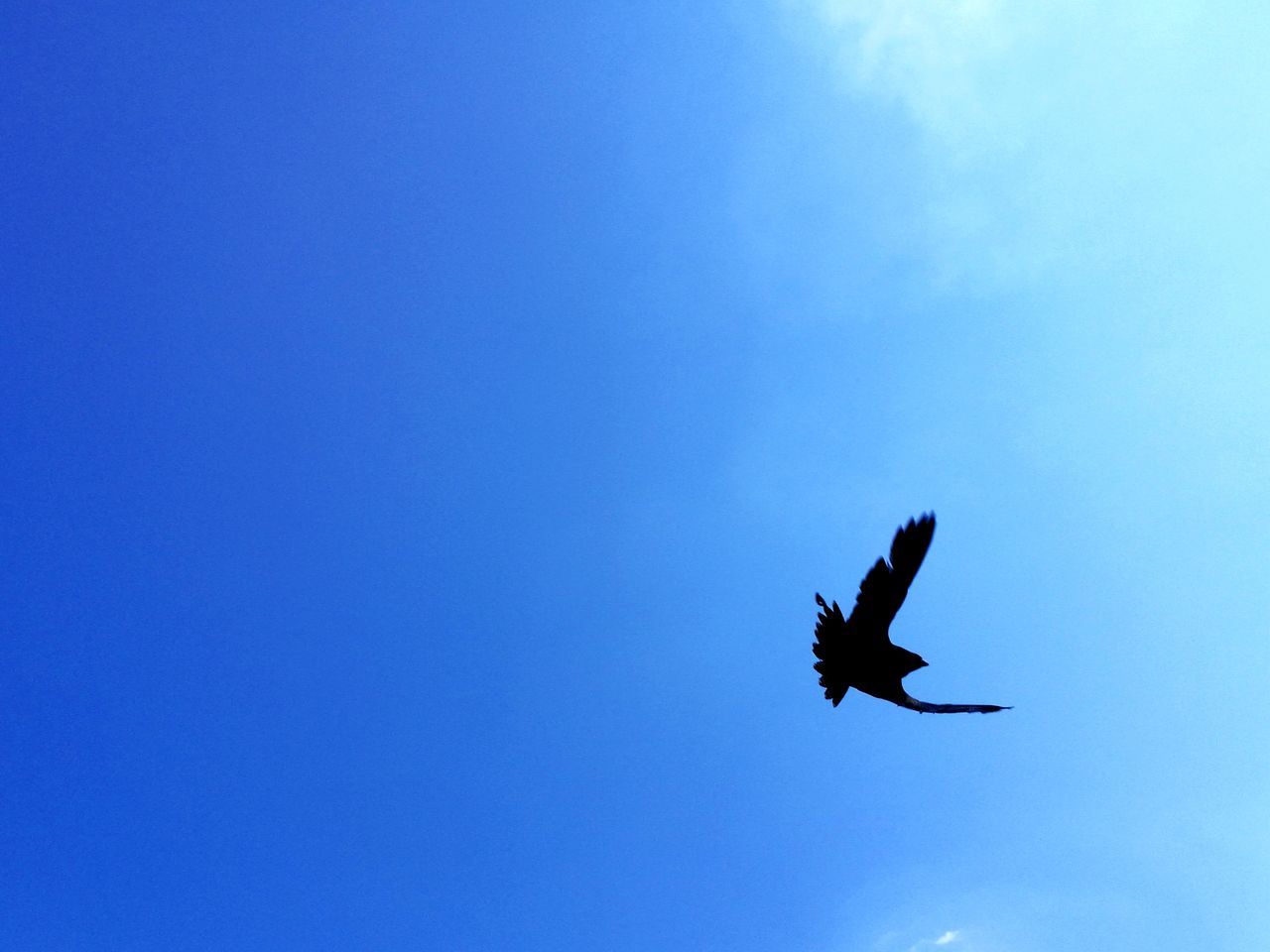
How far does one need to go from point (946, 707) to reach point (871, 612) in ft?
5.44

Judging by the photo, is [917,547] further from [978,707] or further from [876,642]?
[978,707]

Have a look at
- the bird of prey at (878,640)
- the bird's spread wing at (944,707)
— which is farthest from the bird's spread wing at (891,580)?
the bird's spread wing at (944,707)

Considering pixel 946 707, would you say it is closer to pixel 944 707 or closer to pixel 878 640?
pixel 944 707

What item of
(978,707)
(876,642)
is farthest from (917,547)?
(978,707)

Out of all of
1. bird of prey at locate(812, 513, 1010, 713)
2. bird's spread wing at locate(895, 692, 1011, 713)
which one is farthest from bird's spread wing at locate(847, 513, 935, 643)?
bird's spread wing at locate(895, 692, 1011, 713)

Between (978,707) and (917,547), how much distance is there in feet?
8.19

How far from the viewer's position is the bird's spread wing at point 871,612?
761cm

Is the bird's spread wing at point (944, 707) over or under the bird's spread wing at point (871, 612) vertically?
under

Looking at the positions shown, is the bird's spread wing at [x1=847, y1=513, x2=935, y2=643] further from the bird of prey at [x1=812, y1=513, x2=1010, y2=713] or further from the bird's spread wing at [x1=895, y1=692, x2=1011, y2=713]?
the bird's spread wing at [x1=895, y1=692, x2=1011, y2=713]

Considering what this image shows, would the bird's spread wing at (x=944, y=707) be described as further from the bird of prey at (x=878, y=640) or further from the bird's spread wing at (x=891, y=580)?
the bird's spread wing at (x=891, y=580)

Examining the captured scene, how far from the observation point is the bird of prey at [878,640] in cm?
764

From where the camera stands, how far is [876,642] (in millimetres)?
8234

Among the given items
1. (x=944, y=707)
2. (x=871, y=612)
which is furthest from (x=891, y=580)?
(x=944, y=707)

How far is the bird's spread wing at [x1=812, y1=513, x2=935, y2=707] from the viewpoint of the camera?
761 cm
